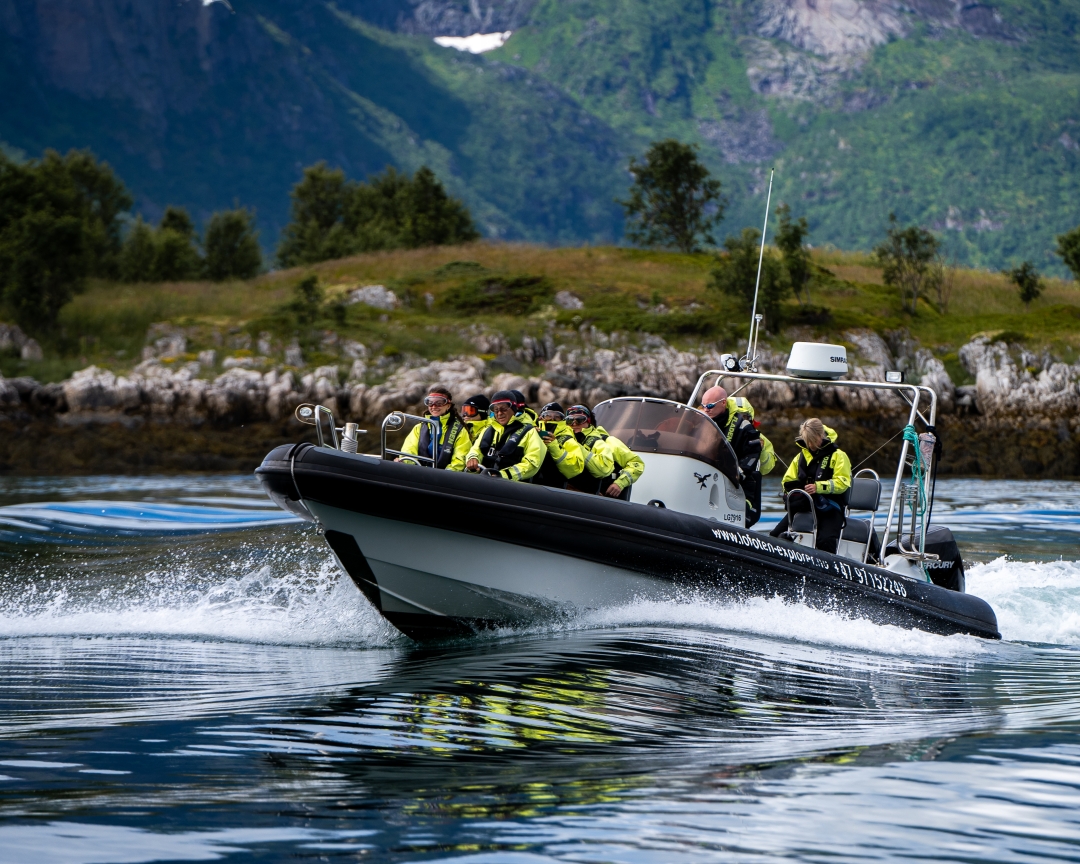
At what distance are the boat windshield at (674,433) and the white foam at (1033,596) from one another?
7.91 feet

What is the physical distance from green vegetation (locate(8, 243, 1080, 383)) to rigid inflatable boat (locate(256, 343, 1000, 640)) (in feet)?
70.2

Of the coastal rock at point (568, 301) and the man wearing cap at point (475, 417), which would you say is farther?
the coastal rock at point (568, 301)

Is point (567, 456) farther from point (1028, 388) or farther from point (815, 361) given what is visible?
point (1028, 388)

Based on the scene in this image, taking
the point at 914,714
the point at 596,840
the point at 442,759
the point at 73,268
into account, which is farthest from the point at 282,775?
the point at 73,268

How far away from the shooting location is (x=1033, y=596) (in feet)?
31.5

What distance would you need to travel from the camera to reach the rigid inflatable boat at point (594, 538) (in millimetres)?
6961

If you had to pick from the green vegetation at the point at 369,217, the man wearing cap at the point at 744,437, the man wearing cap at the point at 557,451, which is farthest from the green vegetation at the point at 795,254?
Answer: the man wearing cap at the point at 557,451

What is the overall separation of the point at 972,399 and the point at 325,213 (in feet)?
122

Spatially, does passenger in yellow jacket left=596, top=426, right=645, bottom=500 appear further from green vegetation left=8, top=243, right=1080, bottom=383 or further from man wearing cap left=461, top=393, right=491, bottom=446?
green vegetation left=8, top=243, right=1080, bottom=383

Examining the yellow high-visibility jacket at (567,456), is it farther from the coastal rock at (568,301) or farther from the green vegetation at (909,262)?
the green vegetation at (909,262)

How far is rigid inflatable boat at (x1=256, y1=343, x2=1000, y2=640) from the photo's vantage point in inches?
274

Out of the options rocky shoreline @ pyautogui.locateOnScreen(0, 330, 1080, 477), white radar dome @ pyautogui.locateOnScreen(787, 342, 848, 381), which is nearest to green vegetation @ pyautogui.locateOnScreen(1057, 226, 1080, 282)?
rocky shoreline @ pyautogui.locateOnScreen(0, 330, 1080, 477)

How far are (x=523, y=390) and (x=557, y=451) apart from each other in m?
19.4

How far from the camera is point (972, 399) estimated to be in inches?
1107
